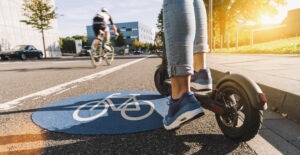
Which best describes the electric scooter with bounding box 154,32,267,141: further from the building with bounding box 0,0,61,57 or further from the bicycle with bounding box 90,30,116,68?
the building with bounding box 0,0,61,57

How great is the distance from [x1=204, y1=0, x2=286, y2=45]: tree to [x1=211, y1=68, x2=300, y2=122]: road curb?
2719 cm

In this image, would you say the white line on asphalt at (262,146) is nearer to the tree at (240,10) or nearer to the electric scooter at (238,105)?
the electric scooter at (238,105)

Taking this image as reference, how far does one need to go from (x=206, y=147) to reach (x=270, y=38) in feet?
152

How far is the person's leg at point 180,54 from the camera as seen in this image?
4.82 ft

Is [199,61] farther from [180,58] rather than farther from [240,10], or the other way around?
[240,10]

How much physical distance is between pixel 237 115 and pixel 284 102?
3.11 ft

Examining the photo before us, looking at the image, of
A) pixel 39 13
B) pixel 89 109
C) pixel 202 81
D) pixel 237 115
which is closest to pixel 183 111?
pixel 237 115

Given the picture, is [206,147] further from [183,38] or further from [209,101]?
[183,38]

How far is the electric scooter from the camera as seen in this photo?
1308 mm

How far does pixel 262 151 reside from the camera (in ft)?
4.40

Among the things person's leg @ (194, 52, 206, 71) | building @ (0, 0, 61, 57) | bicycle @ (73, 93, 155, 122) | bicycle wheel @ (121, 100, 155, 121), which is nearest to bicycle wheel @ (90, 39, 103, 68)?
bicycle @ (73, 93, 155, 122)

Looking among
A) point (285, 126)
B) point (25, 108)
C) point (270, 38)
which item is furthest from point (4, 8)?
point (270, 38)

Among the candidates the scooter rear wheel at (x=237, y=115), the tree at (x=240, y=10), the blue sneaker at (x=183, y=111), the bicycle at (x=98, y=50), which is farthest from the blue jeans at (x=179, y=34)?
the tree at (x=240, y=10)

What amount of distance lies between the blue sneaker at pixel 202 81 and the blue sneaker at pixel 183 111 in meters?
0.40
